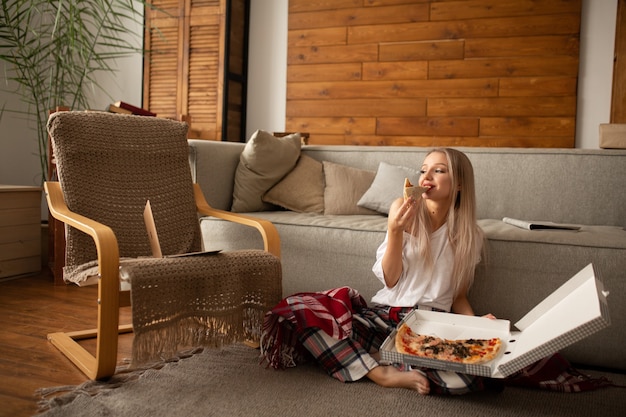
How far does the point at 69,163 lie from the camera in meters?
2.01

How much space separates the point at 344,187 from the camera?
2.77 m

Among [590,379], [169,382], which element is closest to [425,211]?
[590,379]

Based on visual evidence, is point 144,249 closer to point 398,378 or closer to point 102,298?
point 102,298

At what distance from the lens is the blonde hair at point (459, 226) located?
5.99 feet

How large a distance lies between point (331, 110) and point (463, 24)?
1.18 m

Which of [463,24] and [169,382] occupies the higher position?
[463,24]

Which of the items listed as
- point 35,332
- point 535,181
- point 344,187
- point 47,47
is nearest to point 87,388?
point 35,332

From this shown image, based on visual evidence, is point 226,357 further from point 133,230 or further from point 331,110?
point 331,110

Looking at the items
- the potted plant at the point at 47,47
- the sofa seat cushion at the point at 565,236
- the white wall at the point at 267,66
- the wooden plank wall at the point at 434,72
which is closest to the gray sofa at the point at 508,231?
the sofa seat cushion at the point at 565,236

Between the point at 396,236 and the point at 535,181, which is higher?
the point at 535,181

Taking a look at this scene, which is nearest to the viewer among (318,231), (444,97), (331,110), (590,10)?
(318,231)

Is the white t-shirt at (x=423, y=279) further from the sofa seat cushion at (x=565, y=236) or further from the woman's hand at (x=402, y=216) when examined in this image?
the sofa seat cushion at (x=565, y=236)

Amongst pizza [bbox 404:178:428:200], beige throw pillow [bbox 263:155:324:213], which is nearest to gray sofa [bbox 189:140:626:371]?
beige throw pillow [bbox 263:155:324:213]

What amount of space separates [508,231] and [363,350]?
706mm
